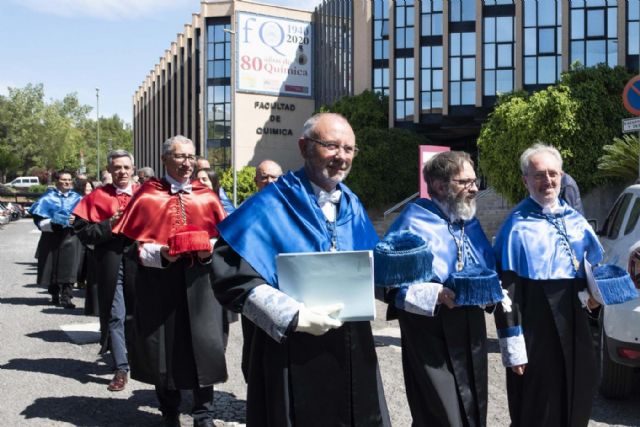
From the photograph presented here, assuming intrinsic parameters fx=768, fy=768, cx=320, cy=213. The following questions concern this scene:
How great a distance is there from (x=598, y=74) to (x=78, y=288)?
21.7 metres

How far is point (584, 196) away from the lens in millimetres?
27328

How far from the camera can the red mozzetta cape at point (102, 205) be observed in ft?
24.4

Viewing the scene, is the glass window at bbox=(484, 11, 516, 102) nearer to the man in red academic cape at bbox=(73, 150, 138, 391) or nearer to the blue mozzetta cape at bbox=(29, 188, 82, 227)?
the blue mozzetta cape at bbox=(29, 188, 82, 227)

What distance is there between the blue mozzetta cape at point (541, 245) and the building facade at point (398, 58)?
31.4 metres

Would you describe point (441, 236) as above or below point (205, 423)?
above

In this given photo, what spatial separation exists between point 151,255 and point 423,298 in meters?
2.18

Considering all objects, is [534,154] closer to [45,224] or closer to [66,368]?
[66,368]

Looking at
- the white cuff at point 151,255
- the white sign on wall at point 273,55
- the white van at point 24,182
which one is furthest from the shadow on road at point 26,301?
the white van at point 24,182

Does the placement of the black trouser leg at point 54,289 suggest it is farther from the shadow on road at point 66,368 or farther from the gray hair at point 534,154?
the gray hair at point 534,154

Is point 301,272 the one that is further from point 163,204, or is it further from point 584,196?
point 584,196

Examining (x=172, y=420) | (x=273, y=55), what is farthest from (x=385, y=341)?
(x=273, y=55)

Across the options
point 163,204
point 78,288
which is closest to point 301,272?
point 163,204

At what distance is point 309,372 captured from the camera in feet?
10.0

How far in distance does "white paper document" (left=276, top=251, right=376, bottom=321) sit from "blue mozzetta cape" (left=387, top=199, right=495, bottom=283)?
101cm
